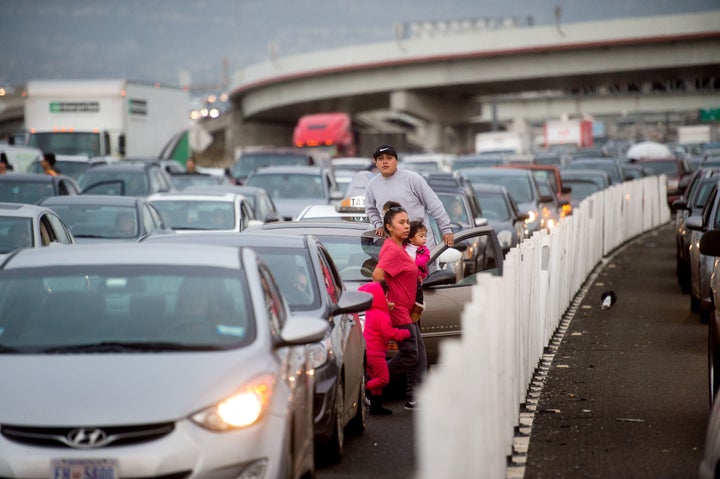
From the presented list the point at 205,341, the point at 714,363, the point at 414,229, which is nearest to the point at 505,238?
the point at 414,229

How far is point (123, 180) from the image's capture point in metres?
28.3

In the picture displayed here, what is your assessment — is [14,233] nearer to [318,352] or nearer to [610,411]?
[610,411]

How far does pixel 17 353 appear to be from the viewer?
730cm

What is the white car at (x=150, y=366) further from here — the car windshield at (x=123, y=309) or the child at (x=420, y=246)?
the child at (x=420, y=246)

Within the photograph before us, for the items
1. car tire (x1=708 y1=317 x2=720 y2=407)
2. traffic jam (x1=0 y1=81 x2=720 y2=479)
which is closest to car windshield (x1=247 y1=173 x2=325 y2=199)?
traffic jam (x1=0 y1=81 x2=720 y2=479)

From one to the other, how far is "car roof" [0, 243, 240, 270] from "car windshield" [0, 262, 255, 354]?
59mm

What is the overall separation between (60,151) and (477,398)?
34937mm

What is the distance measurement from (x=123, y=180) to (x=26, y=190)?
5571mm

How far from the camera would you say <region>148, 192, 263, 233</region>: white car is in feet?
70.7

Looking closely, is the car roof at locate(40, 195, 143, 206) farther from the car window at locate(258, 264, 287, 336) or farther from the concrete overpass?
the concrete overpass

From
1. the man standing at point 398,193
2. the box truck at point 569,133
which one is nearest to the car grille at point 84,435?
the man standing at point 398,193

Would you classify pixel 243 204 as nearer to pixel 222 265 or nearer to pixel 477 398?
pixel 222 265

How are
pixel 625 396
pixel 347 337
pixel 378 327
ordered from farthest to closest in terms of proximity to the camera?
pixel 625 396 < pixel 378 327 < pixel 347 337

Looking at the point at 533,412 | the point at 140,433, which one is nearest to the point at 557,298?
the point at 533,412
